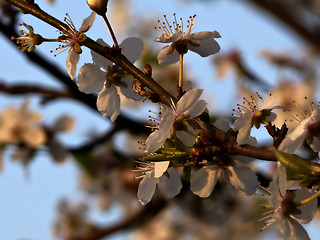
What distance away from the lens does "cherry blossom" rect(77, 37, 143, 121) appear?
1007 mm

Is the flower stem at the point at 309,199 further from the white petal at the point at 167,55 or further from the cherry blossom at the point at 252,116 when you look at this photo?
the white petal at the point at 167,55

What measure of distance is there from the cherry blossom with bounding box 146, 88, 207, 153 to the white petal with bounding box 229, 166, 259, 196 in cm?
17

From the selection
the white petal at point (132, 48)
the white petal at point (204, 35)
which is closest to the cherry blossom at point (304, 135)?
the white petal at point (204, 35)

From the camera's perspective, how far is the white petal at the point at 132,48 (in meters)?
1.06

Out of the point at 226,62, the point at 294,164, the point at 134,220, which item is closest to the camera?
the point at 294,164

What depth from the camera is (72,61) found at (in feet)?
3.25

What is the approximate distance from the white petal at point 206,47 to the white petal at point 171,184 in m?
0.27

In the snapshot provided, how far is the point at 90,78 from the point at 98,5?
0.16m

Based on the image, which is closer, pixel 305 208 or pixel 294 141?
pixel 294 141

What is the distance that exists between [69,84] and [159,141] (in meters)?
1.19

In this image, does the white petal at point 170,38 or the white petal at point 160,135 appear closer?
the white petal at point 160,135

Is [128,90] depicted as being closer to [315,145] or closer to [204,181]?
[204,181]

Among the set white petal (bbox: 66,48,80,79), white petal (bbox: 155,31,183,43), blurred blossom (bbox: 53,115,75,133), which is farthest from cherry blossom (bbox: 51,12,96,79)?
blurred blossom (bbox: 53,115,75,133)

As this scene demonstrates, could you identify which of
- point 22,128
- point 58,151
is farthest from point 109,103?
point 22,128
